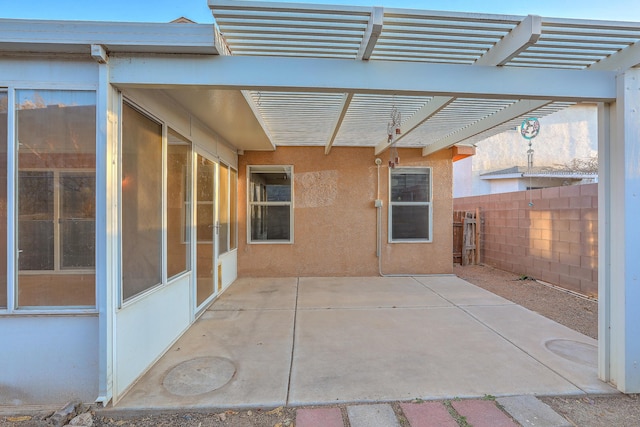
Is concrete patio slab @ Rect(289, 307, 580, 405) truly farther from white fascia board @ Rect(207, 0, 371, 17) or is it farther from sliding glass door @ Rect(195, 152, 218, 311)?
white fascia board @ Rect(207, 0, 371, 17)

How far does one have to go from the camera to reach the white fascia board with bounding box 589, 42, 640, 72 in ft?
7.91

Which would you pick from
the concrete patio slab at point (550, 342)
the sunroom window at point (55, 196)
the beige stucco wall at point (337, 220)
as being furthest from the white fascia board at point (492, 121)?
the sunroom window at point (55, 196)

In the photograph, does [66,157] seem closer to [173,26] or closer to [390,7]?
[173,26]

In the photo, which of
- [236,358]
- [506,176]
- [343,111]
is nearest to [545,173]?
[506,176]

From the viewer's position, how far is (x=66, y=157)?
233 centimetres

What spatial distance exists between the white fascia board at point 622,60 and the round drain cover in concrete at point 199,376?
4214mm

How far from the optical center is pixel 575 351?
3143 mm

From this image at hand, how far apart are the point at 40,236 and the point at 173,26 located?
186cm

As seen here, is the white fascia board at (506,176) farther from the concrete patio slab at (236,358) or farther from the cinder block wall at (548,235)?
the concrete patio slab at (236,358)

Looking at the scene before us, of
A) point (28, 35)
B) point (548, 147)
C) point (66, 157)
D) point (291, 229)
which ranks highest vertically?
point (548, 147)

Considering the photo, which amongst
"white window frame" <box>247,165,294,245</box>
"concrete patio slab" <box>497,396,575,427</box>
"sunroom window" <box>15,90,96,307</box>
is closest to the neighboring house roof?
"white window frame" <box>247,165,294,245</box>

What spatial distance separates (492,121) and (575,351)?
2953 millimetres

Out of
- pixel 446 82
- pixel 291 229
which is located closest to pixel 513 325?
pixel 446 82

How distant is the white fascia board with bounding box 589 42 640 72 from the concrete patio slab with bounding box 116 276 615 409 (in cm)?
264
